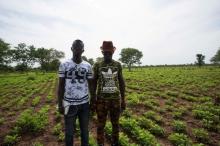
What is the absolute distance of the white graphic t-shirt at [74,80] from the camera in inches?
162

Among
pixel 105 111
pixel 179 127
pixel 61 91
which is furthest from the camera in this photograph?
pixel 179 127

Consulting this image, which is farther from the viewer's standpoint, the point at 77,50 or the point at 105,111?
the point at 105,111

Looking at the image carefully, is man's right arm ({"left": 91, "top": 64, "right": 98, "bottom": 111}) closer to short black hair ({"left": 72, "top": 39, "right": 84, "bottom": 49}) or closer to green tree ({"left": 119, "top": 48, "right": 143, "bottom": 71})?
short black hair ({"left": 72, "top": 39, "right": 84, "bottom": 49})

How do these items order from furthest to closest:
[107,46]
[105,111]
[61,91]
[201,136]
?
[201,136] < [105,111] < [107,46] < [61,91]

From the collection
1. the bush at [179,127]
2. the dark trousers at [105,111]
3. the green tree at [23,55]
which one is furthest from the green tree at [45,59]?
the dark trousers at [105,111]

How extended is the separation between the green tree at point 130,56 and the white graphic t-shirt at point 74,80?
79.1 meters

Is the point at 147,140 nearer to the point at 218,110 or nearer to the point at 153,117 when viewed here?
the point at 153,117

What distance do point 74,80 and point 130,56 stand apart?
262 ft

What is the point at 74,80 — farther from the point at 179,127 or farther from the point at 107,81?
the point at 179,127

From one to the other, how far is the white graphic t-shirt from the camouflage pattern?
2.08 ft

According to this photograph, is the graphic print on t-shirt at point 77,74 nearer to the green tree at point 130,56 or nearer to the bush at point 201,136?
the bush at point 201,136

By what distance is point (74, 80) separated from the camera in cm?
417

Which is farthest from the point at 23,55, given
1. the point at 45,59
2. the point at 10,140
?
the point at 10,140

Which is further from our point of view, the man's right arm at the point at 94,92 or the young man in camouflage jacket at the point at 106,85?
the young man in camouflage jacket at the point at 106,85
